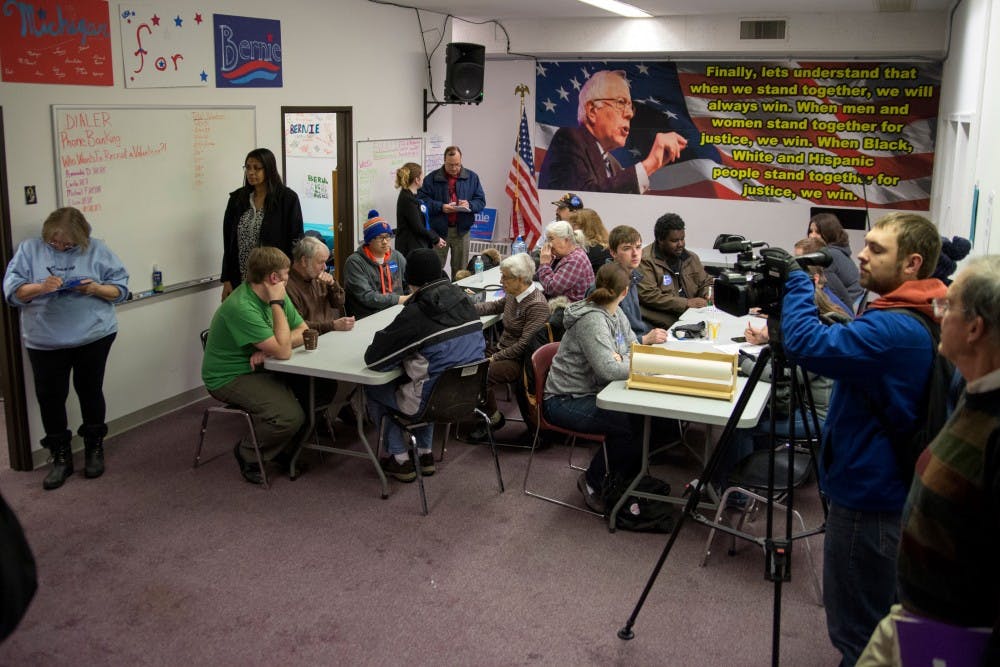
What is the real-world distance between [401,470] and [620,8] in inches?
201

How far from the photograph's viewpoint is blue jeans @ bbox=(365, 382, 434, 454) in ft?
14.8

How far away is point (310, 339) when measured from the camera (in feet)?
15.1

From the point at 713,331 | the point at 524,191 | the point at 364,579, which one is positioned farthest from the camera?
the point at 524,191

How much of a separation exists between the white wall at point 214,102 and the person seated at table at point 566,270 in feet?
7.04

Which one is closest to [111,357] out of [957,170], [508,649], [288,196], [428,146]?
[288,196]

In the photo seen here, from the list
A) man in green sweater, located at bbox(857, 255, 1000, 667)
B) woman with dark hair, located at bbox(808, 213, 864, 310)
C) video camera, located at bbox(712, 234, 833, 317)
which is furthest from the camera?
woman with dark hair, located at bbox(808, 213, 864, 310)

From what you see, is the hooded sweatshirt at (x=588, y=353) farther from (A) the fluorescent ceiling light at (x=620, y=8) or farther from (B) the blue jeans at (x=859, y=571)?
(A) the fluorescent ceiling light at (x=620, y=8)

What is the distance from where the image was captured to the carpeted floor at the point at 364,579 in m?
3.24

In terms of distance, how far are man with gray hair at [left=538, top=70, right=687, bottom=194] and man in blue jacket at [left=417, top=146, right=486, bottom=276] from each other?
1.86 m

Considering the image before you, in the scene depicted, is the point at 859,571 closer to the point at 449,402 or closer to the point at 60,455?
the point at 449,402

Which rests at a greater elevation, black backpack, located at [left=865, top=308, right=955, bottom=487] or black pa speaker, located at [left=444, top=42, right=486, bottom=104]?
black pa speaker, located at [left=444, top=42, right=486, bottom=104]

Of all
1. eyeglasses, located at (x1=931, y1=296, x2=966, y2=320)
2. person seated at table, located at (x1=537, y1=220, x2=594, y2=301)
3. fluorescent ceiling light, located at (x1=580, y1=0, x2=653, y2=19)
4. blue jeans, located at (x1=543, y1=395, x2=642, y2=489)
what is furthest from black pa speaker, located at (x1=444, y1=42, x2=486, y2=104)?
eyeglasses, located at (x1=931, y1=296, x2=966, y2=320)

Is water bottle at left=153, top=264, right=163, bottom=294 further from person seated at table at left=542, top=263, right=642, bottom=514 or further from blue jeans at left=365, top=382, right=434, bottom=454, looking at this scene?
person seated at table at left=542, top=263, right=642, bottom=514

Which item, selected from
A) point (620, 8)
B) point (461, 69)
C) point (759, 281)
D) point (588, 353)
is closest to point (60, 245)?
point (588, 353)
